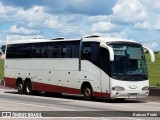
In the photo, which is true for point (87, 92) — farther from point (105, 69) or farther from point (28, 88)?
point (28, 88)

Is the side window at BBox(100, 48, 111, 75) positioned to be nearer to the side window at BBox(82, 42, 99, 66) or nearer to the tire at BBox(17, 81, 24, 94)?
the side window at BBox(82, 42, 99, 66)

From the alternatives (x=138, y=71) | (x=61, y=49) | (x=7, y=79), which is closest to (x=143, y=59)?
(x=138, y=71)

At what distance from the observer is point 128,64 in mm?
23812

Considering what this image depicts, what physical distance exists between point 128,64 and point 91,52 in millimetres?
2089

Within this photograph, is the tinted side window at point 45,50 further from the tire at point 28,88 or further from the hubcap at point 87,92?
the hubcap at point 87,92

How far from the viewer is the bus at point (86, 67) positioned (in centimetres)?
2367

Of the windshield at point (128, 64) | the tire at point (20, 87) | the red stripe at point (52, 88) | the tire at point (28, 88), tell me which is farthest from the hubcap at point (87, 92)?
the tire at point (20, 87)

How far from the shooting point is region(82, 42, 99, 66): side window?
2439 cm

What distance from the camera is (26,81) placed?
3111cm

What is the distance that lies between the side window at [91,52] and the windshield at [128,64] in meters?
0.98

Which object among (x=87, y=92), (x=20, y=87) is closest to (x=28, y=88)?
(x=20, y=87)

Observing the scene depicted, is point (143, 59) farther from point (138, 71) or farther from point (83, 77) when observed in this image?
point (83, 77)

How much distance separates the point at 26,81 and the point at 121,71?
363 inches

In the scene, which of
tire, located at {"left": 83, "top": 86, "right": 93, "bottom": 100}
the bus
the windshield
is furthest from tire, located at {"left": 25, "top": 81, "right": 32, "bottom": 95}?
the windshield
